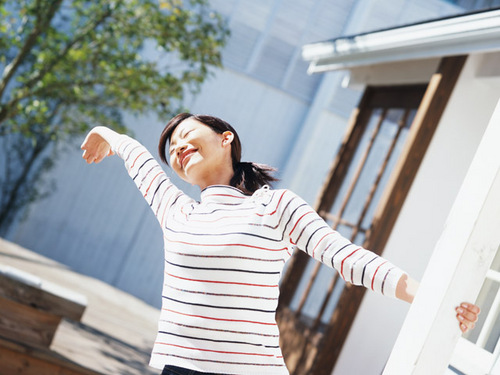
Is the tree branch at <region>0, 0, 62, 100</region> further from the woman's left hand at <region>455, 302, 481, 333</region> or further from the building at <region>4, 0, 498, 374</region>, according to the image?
the woman's left hand at <region>455, 302, 481, 333</region>

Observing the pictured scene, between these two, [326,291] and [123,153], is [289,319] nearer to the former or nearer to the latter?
[326,291]

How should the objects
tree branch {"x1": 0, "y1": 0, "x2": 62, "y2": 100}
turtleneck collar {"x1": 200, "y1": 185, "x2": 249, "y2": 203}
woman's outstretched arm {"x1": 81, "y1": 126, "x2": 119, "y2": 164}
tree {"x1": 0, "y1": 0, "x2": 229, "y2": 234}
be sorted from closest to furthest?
turtleneck collar {"x1": 200, "y1": 185, "x2": 249, "y2": 203}, woman's outstretched arm {"x1": 81, "y1": 126, "x2": 119, "y2": 164}, tree branch {"x1": 0, "y1": 0, "x2": 62, "y2": 100}, tree {"x1": 0, "y1": 0, "x2": 229, "y2": 234}

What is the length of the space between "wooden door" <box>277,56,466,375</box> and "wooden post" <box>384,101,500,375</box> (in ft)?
8.50

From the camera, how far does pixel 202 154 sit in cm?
175

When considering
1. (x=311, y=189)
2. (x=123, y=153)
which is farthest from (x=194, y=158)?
(x=311, y=189)

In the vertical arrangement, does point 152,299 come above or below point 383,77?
below

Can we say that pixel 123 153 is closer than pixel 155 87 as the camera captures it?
Yes

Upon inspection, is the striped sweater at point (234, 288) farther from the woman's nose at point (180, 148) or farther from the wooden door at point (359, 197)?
the wooden door at point (359, 197)

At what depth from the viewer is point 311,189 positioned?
35.0 ft

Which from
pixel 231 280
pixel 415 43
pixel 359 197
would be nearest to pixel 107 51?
pixel 359 197

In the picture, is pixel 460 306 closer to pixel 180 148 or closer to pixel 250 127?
pixel 180 148

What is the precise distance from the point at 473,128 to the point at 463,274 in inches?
107

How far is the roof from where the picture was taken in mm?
3334

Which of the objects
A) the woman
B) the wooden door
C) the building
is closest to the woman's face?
the woman
